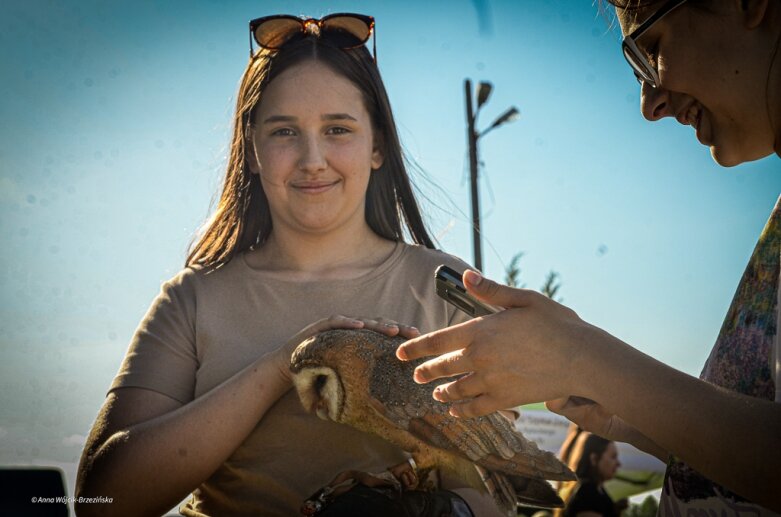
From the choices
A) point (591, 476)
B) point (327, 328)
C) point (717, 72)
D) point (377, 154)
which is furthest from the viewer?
point (591, 476)

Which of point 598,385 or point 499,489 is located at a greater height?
point 598,385

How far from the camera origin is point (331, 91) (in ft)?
6.79

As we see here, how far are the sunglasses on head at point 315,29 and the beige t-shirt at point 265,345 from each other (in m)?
0.71

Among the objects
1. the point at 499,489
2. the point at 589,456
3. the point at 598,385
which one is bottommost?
the point at 589,456

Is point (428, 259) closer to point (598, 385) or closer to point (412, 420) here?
point (412, 420)

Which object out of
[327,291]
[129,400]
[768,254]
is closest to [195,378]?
[129,400]

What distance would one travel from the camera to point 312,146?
2012mm

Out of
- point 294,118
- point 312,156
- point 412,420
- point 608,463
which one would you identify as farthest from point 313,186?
point 608,463

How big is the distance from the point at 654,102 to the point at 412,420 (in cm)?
103

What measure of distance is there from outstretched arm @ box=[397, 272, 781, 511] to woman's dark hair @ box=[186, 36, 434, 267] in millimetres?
998

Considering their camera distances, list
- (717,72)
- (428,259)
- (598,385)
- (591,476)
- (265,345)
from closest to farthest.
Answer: (598,385), (717,72), (265,345), (428,259), (591,476)

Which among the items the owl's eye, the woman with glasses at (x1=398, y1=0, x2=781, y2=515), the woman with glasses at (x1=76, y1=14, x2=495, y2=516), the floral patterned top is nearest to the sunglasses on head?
the woman with glasses at (x1=76, y1=14, x2=495, y2=516)

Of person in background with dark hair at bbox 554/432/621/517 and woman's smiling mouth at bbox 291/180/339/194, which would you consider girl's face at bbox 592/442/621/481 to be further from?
woman's smiling mouth at bbox 291/180/339/194

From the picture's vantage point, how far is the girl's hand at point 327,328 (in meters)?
1.80
